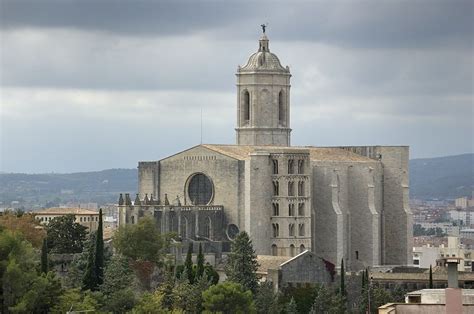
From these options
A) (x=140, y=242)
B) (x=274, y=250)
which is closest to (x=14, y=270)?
(x=140, y=242)

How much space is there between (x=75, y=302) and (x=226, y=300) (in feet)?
33.5

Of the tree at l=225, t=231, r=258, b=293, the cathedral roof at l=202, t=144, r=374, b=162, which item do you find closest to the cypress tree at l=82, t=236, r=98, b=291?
the tree at l=225, t=231, r=258, b=293

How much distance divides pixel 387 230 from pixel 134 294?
4200 centimetres

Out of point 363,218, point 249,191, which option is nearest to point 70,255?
point 249,191

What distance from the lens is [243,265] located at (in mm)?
101312

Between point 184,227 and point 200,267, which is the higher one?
point 184,227

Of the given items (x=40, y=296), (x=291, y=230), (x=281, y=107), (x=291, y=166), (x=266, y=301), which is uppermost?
(x=281, y=107)

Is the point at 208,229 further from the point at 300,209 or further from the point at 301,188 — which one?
the point at 301,188

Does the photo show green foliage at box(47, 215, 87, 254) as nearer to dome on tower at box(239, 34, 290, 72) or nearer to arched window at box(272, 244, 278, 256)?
arched window at box(272, 244, 278, 256)

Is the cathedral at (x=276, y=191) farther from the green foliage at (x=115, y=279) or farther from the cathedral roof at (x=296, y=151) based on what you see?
the green foliage at (x=115, y=279)

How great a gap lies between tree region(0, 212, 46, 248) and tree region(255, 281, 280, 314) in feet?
36.2

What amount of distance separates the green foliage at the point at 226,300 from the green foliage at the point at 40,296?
800 cm

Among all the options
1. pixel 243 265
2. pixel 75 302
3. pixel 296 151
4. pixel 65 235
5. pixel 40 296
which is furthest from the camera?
pixel 296 151

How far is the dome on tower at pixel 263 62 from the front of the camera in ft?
428
